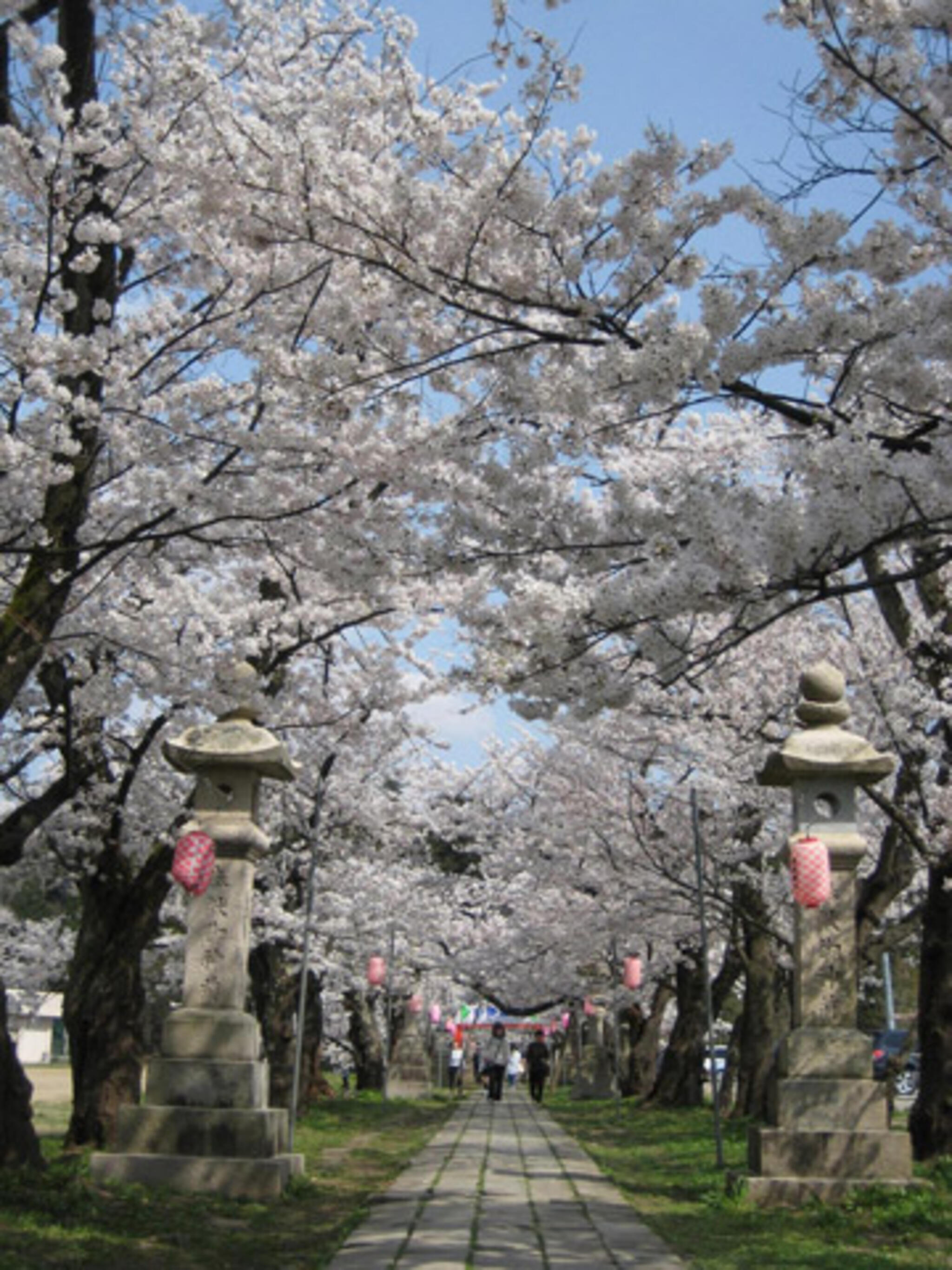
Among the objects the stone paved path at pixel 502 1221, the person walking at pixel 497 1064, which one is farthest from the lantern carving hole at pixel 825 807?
the person walking at pixel 497 1064

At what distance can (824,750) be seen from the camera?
9.81 meters

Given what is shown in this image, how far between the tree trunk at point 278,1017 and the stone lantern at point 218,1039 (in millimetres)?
6203

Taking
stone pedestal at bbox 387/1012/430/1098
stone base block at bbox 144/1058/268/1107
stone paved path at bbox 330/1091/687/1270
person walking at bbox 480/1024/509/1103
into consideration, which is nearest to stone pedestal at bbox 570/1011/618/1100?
person walking at bbox 480/1024/509/1103

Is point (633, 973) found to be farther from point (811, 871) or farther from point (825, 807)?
point (811, 871)

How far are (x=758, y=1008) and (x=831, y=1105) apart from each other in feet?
27.3

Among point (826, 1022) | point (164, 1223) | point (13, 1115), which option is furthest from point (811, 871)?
point (13, 1115)

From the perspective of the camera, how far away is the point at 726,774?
15508 millimetres

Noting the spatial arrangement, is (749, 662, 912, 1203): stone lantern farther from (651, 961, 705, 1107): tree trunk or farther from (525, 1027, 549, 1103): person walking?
(525, 1027, 549, 1103): person walking

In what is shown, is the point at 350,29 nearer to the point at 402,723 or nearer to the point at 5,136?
the point at 5,136

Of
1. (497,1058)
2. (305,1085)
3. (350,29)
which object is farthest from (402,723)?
(497,1058)

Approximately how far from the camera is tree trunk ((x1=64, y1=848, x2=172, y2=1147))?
39.0ft

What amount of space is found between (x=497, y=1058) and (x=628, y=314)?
1010 inches

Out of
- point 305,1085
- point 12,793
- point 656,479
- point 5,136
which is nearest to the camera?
point 656,479

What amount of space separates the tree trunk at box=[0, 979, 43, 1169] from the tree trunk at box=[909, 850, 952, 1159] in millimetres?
6915
